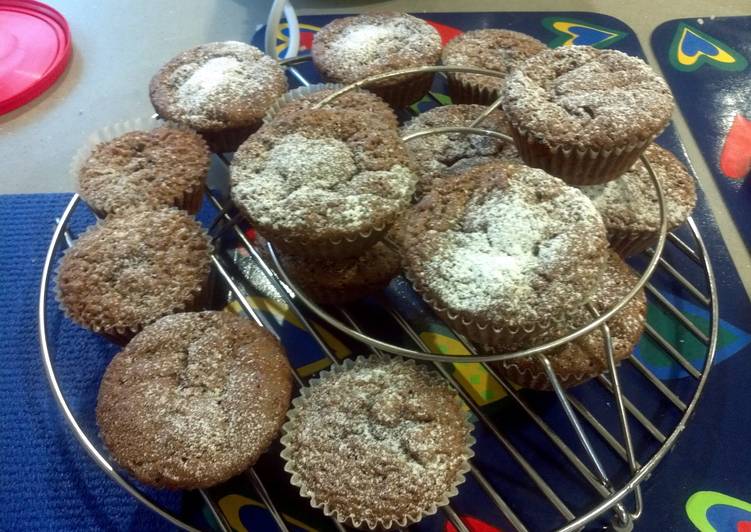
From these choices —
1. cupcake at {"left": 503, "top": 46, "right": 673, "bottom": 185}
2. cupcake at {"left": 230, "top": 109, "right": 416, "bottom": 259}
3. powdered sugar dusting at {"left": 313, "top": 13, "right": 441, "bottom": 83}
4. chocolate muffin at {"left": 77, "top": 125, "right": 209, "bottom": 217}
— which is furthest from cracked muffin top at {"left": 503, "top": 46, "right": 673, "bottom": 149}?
chocolate muffin at {"left": 77, "top": 125, "right": 209, "bottom": 217}

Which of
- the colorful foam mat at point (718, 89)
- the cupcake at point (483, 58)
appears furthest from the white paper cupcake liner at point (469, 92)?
the colorful foam mat at point (718, 89)

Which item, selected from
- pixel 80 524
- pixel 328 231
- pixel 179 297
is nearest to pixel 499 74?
pixel 328 231

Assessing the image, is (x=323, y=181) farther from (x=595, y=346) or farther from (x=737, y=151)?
(x=737, y=151)

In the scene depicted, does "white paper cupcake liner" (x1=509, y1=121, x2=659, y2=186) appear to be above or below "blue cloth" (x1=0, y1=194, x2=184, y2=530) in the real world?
above

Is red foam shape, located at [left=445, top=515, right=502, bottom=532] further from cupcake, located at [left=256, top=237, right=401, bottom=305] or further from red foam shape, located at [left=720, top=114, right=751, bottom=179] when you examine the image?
red foam shape, located at [left=720, top=114, right=751, bottom=179]

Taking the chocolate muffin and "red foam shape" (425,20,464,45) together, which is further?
"red foam shape" (425,20,464,45)

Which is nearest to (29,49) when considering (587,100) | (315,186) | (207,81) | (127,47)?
(127,47)
